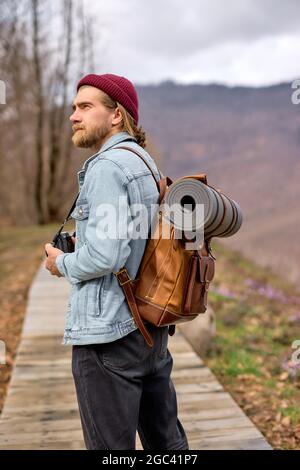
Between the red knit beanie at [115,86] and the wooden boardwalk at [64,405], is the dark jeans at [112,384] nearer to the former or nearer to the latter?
the red knit beanie at [115,86]

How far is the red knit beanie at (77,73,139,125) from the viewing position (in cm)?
240

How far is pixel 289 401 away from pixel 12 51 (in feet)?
51.4

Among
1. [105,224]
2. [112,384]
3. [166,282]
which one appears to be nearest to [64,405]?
[112,384]

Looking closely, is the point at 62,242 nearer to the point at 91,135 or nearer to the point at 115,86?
the point at 91,135

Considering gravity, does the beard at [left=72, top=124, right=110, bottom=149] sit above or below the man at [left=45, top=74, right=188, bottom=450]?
above

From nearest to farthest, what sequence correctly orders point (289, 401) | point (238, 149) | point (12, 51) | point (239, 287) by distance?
1. point (289, 401)
2. point (239, 287)
3. point (12, 51)
4. point (238, 149)

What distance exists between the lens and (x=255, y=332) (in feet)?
24.3

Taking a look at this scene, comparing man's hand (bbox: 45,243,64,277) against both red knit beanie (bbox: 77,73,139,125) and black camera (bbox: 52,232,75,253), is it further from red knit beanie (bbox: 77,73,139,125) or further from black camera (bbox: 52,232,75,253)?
red knit beanie (bbox: 77,73,139,125)

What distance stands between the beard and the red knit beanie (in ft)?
0.43

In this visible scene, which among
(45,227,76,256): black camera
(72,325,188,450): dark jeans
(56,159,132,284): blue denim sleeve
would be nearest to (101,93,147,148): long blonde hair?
(56,159,132,284): blue denim sleeve
